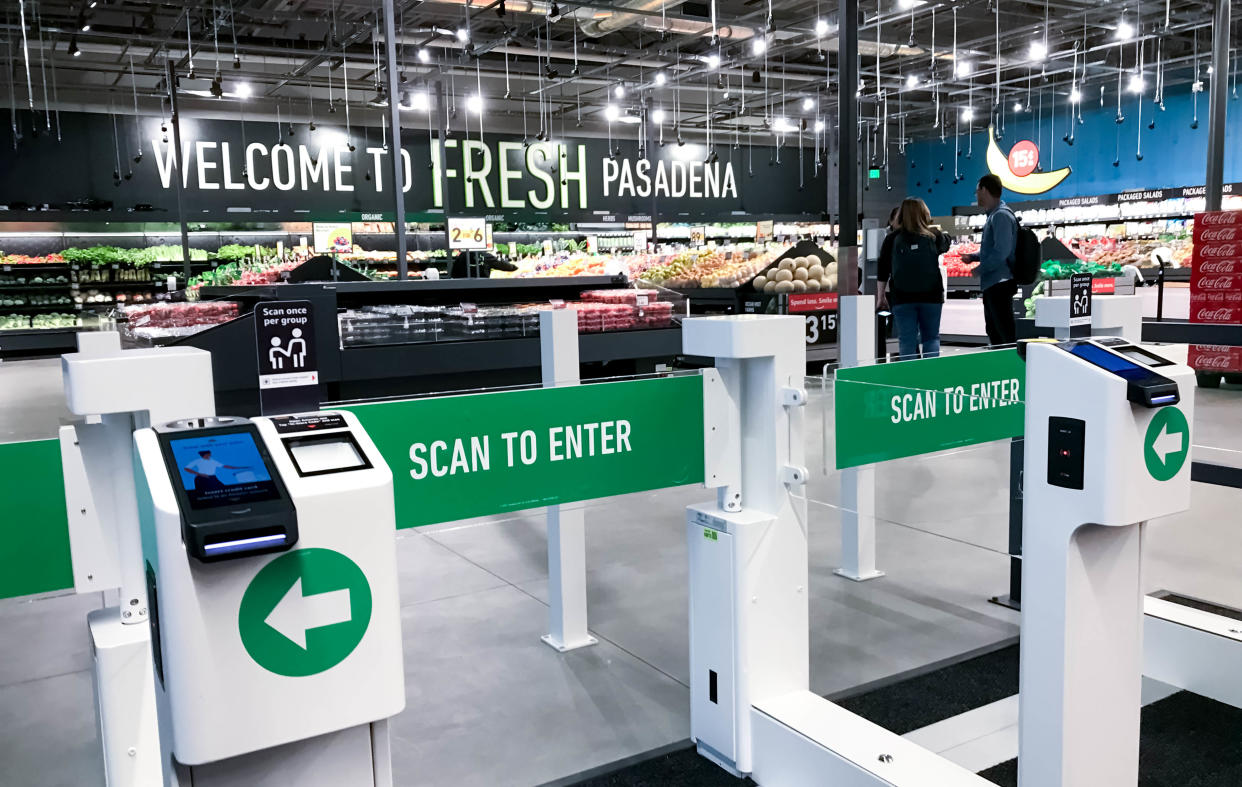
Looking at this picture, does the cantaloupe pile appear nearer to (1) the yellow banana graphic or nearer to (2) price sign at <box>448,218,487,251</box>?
(2) price sign at <box>448,218,487,251</box>

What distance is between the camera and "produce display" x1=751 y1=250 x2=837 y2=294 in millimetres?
9367

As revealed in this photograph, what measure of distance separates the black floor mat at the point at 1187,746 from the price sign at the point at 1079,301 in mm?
1130

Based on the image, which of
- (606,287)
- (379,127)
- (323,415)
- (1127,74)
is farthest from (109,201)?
(1127,74)

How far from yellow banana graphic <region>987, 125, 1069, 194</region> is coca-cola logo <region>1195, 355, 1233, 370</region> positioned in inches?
560

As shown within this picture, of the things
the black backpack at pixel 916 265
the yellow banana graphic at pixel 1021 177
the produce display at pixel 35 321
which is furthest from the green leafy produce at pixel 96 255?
the yellow banana graphic at pixel 1021 177

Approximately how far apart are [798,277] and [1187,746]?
724 cm

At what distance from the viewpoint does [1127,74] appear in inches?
759

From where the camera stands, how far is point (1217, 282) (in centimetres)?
782

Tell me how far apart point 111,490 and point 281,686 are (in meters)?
0.67

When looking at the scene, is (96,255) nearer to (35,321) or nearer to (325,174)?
(35,321)

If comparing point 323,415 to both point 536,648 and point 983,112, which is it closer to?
point 536,648

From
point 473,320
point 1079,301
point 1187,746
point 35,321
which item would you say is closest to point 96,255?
point 35,321

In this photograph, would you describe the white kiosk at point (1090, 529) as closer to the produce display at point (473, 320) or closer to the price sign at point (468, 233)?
the produce display at point (473, 320)

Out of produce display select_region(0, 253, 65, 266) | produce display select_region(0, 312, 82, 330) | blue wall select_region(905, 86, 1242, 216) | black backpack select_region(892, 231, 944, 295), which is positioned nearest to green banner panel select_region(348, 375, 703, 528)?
black backpack select_region(892, 231, 944, 295)
